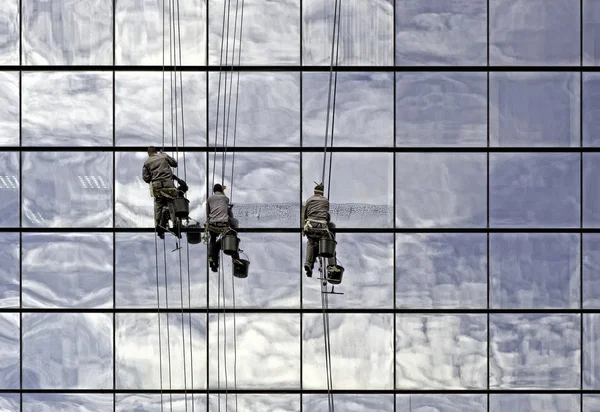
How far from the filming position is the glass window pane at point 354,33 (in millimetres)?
14883

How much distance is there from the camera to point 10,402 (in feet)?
49.2

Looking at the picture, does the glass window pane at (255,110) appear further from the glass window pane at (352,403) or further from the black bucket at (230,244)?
the glass window pane at (352,403)

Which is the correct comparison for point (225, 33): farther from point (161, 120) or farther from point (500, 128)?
point (500, 128)

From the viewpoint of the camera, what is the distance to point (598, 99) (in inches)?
591

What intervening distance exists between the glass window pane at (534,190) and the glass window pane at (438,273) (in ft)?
2.87

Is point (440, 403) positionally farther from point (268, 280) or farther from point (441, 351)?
point (268, 280)

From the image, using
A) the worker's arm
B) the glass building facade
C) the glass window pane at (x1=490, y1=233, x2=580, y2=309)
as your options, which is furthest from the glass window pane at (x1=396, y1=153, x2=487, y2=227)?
the worker's arm

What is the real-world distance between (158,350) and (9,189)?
4.25 m

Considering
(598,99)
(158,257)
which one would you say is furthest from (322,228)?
(598,99)

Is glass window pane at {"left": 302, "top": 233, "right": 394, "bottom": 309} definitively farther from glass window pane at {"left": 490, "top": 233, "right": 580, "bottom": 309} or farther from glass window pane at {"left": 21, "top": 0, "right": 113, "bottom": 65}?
glass window pane at {"left": 21, "top": 0, "right": 113, "bottom": 65}

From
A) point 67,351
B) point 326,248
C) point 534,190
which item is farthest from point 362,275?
point 67,351

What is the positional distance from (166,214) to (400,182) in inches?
177

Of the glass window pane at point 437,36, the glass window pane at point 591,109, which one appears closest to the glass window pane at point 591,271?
the glass window pane at point 591,109

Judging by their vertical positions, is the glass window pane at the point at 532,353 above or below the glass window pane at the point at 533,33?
below
